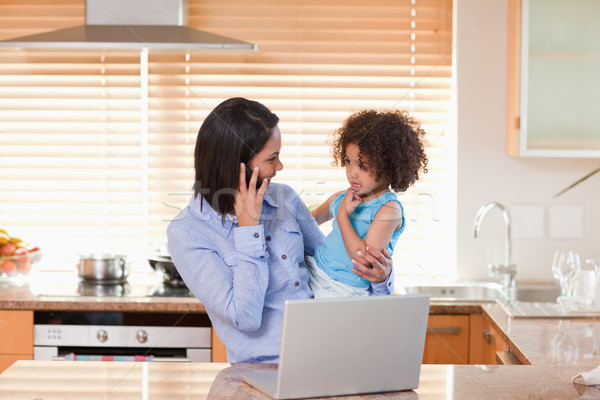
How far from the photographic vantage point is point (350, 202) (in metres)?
1.98

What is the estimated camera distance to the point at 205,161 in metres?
1.76

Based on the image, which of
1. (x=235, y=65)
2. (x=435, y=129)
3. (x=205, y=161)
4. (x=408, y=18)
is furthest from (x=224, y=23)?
(x=205, y=161)

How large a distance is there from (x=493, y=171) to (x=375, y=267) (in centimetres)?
157

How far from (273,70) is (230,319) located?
1.86 metres

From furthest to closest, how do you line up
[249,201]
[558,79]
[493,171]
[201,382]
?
1. [493,171]
2. [558,79]
3. [249,201]
4. [201,382]

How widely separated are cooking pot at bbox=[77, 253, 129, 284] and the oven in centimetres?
25

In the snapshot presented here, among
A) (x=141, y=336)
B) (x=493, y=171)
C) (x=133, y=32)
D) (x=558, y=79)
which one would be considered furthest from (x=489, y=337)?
(x=133, y=32)

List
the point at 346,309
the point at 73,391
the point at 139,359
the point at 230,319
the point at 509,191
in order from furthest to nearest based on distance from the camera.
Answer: the point at 509,191 → the point at 139,359 → the point at 230,319 → the point at 73,391 → the point at 346,309

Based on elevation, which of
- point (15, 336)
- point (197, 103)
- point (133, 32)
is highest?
point (133, 32)

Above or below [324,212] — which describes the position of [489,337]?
below

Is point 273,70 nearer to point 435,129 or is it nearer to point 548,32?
point 435,129

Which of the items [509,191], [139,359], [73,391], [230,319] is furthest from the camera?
[509,191]

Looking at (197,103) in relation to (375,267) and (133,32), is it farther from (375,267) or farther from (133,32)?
(375,267)

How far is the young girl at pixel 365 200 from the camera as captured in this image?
6.46 ft
